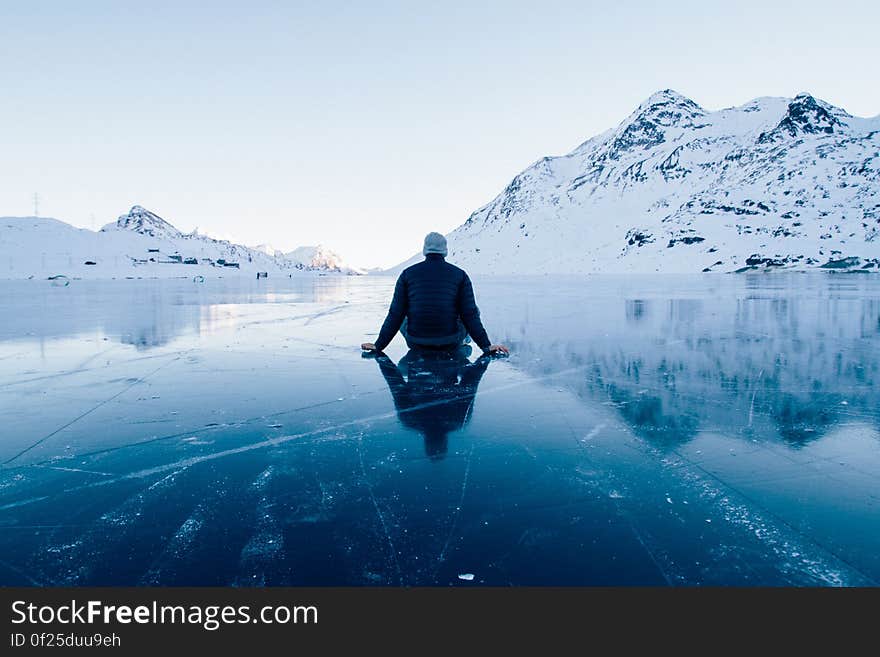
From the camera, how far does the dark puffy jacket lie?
7602 mm

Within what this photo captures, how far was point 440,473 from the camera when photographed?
11.3ft

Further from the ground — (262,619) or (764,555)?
(764,555)

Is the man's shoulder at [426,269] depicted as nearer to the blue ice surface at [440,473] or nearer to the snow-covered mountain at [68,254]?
the blue ice surface at [440,473]

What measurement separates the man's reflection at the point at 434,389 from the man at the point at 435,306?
0.90 feet

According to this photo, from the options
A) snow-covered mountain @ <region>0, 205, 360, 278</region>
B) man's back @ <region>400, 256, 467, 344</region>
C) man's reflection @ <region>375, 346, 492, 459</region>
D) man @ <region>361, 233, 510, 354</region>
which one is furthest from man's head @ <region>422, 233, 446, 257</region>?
snow-covered mountain @ <region>0, 205, 360, 278</region>

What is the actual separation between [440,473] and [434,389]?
8.44ft

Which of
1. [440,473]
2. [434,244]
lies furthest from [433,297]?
[440,473]

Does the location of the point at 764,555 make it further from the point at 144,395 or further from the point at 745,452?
the point at 144,395

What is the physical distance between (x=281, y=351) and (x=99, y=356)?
9.57 feet

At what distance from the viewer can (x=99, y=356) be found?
8297mm

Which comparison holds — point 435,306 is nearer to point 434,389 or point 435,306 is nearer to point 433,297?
point 433,297

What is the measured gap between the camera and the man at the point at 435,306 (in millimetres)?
7609

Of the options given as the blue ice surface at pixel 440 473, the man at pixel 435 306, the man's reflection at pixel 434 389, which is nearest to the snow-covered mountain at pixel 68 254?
the man at pixel 435 306

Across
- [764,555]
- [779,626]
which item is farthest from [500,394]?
[779,626]
